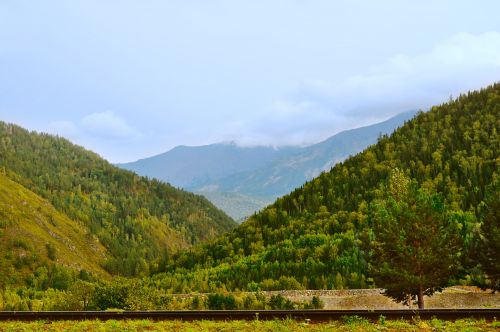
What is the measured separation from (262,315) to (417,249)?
27.5 meters

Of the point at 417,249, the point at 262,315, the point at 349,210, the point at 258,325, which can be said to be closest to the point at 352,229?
the point at 349,210

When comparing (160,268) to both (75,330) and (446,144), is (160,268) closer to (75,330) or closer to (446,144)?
(446,144)

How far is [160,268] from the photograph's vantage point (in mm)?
150500

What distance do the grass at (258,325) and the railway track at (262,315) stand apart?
3.19ft

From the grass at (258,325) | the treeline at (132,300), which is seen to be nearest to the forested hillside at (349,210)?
the treeline at (132,300)

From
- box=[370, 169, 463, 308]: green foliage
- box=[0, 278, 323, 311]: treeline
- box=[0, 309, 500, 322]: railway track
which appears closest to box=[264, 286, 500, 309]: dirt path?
box=[0, 278, 323, 311]: treeline

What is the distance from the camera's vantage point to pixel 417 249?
52.3 meters

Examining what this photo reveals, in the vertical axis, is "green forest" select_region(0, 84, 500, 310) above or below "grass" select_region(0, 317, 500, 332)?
above

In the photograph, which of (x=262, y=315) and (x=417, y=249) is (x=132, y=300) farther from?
(x=417, y=249)

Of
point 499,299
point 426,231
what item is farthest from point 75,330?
point 499,299

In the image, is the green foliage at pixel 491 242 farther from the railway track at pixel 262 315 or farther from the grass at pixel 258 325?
the grass at pixel 258 325

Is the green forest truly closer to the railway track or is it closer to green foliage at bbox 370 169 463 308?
green foliage at bbox 370 169 463 308

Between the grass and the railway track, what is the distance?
971 mm

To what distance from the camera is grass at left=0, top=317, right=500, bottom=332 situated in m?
25.5
